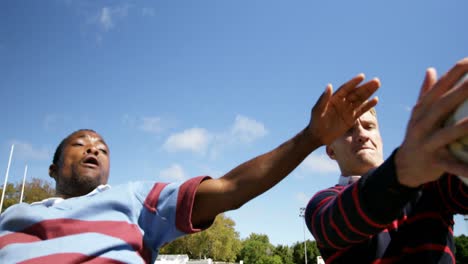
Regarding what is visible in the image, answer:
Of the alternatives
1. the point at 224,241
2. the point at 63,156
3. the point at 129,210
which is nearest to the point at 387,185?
the point at 129,210

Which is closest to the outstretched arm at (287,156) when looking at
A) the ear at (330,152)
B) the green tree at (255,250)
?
the ear at (330,152)

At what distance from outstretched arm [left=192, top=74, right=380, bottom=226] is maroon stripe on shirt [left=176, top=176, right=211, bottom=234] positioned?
0.16ft

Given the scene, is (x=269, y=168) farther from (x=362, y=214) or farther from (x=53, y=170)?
(x=53, y=170)

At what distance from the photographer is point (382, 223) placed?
1.43 m

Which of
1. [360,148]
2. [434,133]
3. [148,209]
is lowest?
[434,133]

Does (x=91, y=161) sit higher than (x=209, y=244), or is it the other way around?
(x=209, y=244)

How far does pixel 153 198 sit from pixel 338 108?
1.47 metres

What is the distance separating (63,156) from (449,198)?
3.23 m

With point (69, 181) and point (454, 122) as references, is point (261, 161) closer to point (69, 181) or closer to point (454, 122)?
point (454, 122)

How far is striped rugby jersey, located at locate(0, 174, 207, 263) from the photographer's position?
7.57 ft

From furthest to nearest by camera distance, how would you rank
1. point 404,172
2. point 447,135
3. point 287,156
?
point 287,156, point 404,172, point 447,135

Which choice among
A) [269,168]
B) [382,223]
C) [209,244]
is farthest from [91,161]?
[209,244]

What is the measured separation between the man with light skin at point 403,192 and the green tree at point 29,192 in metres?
43.0

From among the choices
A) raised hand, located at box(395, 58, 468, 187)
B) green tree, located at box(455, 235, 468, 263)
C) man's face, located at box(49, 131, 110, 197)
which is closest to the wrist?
raised hand, located at box(395, 58, 468, 187)
